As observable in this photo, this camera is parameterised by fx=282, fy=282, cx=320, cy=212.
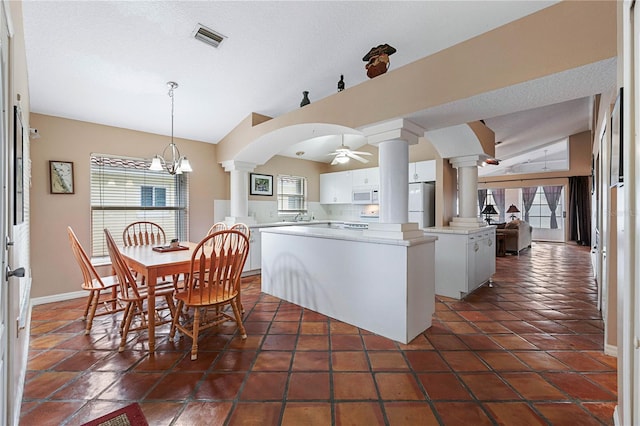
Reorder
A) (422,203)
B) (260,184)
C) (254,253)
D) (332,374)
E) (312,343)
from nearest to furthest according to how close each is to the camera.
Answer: (332,374)
(312,343)
(254,253)
(422,203)
(260,184)

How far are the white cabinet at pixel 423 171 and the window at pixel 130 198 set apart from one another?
12.9 ft

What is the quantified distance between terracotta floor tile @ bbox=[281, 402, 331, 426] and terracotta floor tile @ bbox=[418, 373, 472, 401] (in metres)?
0.64

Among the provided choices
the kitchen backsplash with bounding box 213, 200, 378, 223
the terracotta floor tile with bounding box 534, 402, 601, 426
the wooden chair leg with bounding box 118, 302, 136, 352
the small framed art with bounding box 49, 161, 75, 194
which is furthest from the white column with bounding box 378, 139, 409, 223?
the small framed art with bounding box 49, 161, 75, 194

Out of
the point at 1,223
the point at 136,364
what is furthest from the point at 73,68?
the point at 136,364

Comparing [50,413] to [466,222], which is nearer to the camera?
[50,413]

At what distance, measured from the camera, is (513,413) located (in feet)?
5.05

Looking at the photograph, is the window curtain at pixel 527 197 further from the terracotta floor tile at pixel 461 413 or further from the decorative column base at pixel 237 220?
the terracotta floor tile at pixel 461 413

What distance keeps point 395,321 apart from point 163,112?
3.78 metres

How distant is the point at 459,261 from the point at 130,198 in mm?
4562

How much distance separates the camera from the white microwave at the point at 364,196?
577cm

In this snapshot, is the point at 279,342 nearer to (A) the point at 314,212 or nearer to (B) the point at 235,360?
(B) the point at 235,360

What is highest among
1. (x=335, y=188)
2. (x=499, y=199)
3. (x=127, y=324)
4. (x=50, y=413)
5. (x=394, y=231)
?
(x=335, y=188)

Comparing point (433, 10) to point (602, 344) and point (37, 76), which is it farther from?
point (37, 76)

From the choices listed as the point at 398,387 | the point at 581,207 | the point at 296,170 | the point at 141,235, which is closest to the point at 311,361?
the point at 398,387
